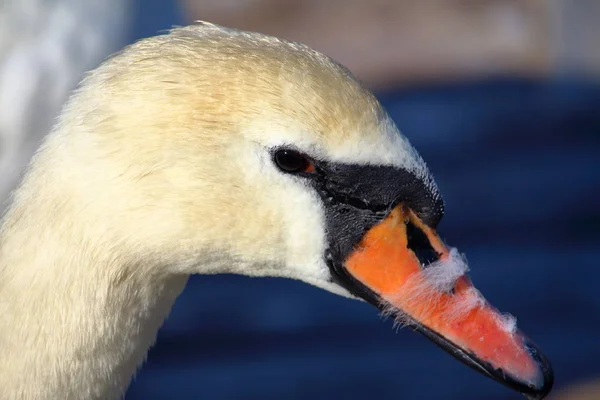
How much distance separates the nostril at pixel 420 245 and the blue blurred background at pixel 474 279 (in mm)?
2146

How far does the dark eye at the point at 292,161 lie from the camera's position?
4.61 feet

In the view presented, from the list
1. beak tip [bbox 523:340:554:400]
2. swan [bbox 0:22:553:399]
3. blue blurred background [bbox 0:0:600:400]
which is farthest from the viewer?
blue blurred background [bbox 0:0:600:400]

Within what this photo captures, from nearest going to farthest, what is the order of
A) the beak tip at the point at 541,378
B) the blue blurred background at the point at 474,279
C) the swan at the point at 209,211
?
1. the swan at the point at 209,211
2. the beak tip at the point at 541,378
3. the blue blurred background at the point at 474,279

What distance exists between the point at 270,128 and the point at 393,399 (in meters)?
2.63

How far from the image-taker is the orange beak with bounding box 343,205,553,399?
4.95 feet

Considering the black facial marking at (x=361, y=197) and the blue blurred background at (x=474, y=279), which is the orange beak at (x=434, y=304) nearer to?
the black facial marking at (x=361, y=197)

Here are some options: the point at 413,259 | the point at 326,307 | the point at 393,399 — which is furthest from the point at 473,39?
the point at 413,259

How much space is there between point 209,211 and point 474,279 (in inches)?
96.6

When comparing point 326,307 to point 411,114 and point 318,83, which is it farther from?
point 318,83

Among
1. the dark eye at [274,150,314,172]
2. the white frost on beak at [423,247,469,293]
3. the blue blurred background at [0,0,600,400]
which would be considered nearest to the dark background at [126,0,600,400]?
the blue blurred background at [0,0,600,400]

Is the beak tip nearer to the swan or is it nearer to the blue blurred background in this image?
the swan

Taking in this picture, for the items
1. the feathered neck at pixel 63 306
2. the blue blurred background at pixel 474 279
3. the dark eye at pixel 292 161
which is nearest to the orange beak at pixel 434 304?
the dark eye at pixel 292 161

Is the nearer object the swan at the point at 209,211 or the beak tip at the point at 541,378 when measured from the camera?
the swan at the point at 209,211

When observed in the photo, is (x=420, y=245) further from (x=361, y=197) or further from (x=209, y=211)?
(x=209, y=211)
